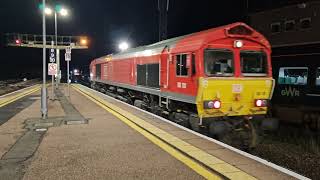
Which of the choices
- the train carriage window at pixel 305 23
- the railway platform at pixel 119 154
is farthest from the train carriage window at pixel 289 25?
the railway platform at pixel 119 154

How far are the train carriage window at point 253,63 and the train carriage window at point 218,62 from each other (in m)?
0.46

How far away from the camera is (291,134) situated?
13602mm

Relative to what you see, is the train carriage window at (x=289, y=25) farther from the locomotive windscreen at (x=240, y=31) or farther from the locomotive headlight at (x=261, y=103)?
the locomotive headlight at (x=261, y=103)

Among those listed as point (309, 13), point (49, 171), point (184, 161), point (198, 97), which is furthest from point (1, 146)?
point (309, 13)

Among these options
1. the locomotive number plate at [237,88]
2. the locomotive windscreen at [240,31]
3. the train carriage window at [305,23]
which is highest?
the train carriage window at [305,23]

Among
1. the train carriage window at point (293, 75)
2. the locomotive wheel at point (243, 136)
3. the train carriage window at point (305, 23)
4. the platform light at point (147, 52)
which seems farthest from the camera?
the train carriage window at point (305, 23)

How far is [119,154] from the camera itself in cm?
776

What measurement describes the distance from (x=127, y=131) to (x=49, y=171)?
13.7ft

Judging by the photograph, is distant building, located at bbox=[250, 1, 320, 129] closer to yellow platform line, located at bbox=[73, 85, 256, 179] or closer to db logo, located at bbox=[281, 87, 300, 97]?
db logo, located at bbox=[281, 87, 300, 97]

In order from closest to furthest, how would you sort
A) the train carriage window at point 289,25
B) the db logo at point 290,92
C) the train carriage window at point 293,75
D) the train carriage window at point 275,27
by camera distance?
the train carriage window at point 293,75 → the db logo at point 290,92 → the train carriage window at point 289,25 → the train carriage window at point 275,27

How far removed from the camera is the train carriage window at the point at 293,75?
13.6 m

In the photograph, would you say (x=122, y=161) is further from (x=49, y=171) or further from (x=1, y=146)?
(x=1, y=146)

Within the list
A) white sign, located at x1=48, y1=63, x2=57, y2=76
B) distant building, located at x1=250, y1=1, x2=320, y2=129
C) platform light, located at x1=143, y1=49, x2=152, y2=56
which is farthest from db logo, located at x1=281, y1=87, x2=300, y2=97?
white sign, located at x1=48, y1=63, x2=57, y2=76

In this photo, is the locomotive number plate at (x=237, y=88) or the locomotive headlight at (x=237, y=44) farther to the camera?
the locomotive headlight at (x=237, y=44)
